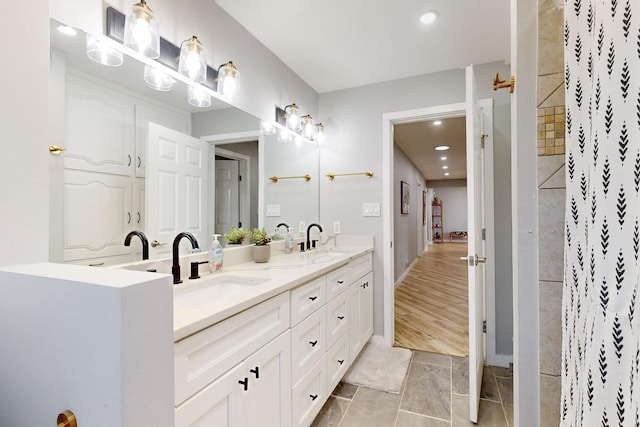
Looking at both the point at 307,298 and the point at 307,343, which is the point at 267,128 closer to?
the point at 307,298

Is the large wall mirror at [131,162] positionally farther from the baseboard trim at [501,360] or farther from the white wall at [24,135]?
the baseboard trim at [501,360]

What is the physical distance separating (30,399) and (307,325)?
1.04 meters

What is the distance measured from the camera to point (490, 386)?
202 centimetres

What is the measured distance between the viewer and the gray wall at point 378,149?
7.62 feet

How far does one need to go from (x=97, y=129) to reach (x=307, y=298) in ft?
3.82

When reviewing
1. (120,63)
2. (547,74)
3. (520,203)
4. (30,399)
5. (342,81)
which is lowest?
(30,399)

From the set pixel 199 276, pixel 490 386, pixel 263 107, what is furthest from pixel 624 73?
pixel 490 386

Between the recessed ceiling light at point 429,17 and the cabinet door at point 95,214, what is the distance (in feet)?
6.33

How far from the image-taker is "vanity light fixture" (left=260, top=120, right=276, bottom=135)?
7.15 ft

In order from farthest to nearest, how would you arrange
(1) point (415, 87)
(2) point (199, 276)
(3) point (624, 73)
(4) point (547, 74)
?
(1) point (415, 87) → (2) point (199, 276) → (4) point (547, 74) → (3) point (624, 73)

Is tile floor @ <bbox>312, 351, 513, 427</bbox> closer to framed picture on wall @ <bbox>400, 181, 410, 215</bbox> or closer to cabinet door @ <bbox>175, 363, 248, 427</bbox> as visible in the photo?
cabinet door @ <bbox>175, 363, 248, 427</bbox>

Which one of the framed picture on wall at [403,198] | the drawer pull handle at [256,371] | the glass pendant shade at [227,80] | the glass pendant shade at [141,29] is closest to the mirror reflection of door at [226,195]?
the glass pendant shade at [227,80]

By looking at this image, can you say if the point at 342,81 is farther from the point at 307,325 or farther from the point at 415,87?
the point at 307,325

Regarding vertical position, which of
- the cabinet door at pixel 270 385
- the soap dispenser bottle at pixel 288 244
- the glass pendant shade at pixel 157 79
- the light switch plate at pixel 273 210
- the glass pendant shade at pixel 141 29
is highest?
the glass pendant shade at pixel 141 29
